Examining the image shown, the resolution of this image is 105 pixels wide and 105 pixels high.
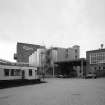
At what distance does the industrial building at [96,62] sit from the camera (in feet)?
168

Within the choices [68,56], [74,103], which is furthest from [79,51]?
[74,103]

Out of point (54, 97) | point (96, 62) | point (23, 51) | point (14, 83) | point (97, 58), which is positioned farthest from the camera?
point (23, 51)

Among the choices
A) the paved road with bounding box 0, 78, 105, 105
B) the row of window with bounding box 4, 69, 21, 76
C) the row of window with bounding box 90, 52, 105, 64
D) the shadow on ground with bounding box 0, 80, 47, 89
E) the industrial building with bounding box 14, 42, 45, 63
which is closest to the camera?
the paved road with bounding box 0, 78, 105, 105

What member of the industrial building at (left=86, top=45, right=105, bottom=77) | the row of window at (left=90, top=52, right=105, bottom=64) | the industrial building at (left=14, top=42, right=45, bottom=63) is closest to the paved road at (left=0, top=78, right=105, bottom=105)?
the industrial building at (left=86, top=45, right=105, bottom=77)

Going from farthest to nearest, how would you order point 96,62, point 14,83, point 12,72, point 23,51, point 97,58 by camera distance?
point 23,51 → point 97,58 → point 96,62 → point 12,72 → point 14,83

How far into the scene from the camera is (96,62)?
52.7m

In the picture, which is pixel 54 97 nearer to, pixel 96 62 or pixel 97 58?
pixel 96 62

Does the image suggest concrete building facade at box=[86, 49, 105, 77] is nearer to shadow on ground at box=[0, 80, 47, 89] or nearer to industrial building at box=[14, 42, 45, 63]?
shadow on ground at box=[0, 80, 47, 89]

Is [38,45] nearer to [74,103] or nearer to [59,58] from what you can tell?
[59,58]

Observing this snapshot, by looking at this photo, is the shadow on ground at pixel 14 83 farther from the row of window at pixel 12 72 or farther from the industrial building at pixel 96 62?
the industrial building at pixel 96 62

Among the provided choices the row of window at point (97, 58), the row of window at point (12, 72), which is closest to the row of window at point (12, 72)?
the row of window at point (12, 72)

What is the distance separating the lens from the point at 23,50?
75.1 m

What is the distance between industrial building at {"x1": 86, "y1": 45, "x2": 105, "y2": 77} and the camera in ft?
168

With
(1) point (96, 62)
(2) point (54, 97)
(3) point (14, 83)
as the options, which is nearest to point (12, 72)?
(3) point (14, 83)
